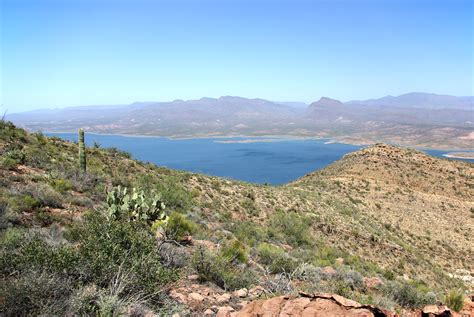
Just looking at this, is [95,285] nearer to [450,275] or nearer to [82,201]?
[82,201]

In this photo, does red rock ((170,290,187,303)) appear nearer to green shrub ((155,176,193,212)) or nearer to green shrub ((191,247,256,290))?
green shrub ((191,247,256,290))

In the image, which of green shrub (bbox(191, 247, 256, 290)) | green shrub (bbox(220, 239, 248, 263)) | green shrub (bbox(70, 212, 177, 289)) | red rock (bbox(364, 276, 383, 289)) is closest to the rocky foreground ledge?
green shrub (bbox(70, 212, 177, 289))

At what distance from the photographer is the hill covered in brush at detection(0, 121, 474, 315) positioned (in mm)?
4742

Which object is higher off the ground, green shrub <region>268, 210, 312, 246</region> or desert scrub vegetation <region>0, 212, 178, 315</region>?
desert scrub vegetation <region>0, 212, 178, 315</region>

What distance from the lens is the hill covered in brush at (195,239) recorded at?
15.6 ft

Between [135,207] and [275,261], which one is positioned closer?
[275,261]

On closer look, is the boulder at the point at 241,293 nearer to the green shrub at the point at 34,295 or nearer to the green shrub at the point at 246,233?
the green shrub at the point at 34,295

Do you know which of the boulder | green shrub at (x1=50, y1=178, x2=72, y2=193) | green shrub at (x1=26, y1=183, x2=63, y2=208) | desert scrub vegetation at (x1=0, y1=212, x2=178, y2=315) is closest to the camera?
desert scrub vegetation at (x1=0, y1=212, x2=178, y2=315)

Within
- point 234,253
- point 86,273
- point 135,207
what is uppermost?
point 86,273

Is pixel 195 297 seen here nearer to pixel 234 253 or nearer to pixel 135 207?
pixel 234 253

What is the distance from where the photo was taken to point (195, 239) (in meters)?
9.39

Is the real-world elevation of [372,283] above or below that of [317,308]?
below

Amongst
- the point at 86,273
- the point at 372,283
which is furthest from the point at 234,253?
the point at 372,283

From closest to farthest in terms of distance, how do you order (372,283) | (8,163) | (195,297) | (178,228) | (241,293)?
1. (195,297)
2. (241,293)
3. (178,228)
4. (372,283)
5. (8,163)
